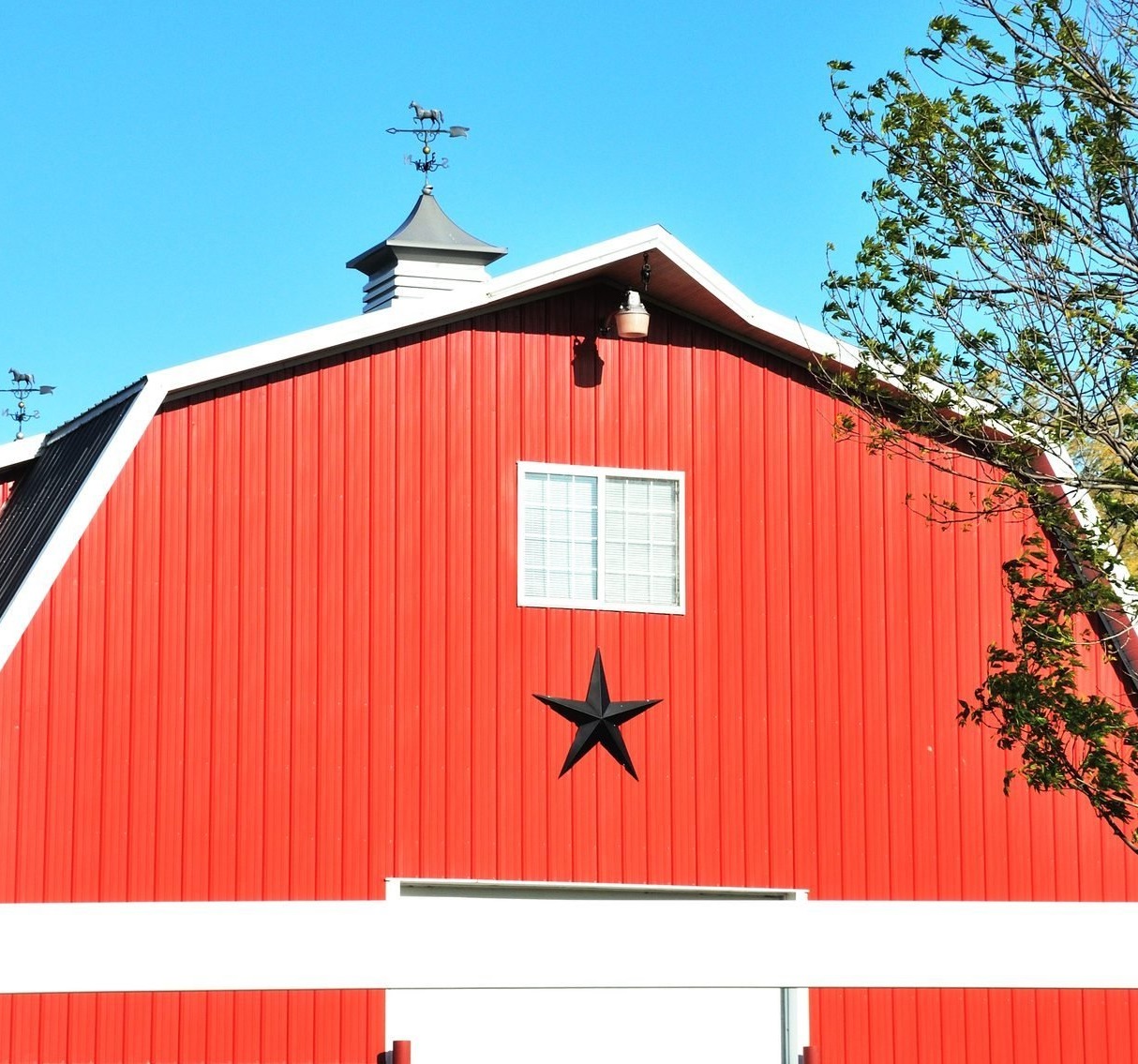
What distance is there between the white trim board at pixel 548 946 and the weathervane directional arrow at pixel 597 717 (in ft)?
23.4

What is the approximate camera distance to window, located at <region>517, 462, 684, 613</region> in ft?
42.7

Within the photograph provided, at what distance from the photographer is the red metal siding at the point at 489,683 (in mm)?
11805

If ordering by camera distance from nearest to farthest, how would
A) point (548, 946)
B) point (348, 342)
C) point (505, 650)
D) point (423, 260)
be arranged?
point (548, 946), point (348, 342), point (505, 650), point (423, 260)

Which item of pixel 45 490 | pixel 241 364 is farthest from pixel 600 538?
pixel 45 490

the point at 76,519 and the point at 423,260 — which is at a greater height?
the point at 423,260

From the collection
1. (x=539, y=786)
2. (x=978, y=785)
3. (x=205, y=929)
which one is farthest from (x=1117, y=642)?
(x=205, y=929)

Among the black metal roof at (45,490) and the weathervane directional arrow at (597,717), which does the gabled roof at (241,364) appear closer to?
the black metal roof at (45,490)

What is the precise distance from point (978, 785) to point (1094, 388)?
17.8 feet

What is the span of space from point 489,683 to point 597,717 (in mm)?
786

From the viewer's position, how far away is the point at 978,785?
45.2 feet

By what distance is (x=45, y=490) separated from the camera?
43.4ft

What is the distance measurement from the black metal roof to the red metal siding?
1.25 feet

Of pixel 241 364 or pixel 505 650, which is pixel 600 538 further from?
pixel 241 364

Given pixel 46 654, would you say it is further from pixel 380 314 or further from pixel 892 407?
pixel 892 407
